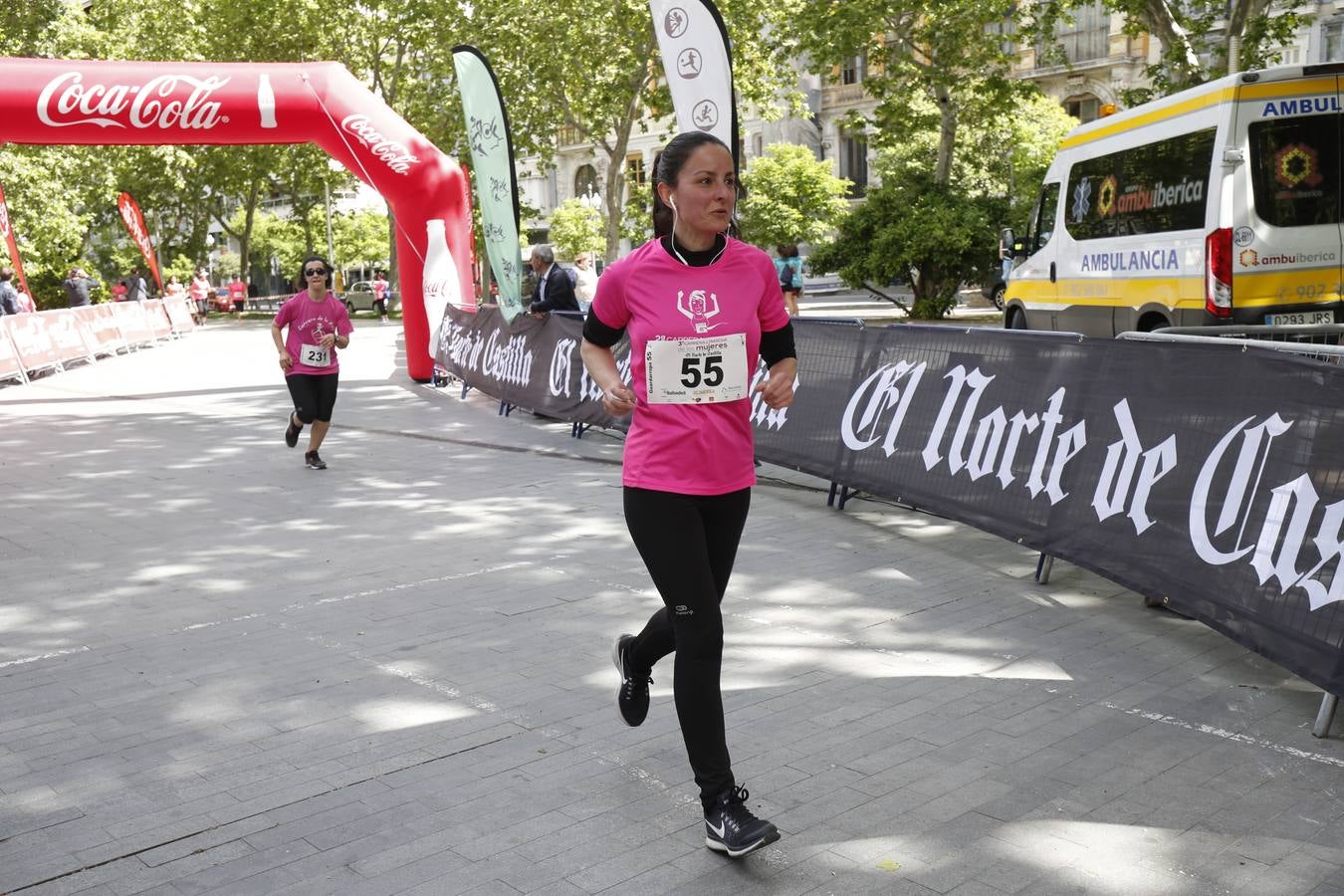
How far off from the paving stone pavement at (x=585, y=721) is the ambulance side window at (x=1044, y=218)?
29.6 ft

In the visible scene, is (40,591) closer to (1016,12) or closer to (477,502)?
(477,502)

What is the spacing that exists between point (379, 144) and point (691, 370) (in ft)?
48.7

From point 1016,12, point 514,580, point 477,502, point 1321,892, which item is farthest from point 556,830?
point 1016,12

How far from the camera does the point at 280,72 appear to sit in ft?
56.6

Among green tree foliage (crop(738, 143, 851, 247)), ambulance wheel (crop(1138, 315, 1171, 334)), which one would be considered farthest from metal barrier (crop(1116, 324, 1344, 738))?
green tree foliage (crop(738, 143, 851, 247))

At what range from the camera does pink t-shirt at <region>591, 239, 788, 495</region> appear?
151 inches

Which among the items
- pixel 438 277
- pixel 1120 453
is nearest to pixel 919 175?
pixel 438 277

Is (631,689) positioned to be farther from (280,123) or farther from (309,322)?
(280,123)

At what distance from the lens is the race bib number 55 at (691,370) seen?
382cm

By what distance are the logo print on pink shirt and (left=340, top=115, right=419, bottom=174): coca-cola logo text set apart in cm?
1461

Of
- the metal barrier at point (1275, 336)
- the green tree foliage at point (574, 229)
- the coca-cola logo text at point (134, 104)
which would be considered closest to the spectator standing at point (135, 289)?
the green tree foliage at point (574, 229)

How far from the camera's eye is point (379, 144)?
1766 centimetres

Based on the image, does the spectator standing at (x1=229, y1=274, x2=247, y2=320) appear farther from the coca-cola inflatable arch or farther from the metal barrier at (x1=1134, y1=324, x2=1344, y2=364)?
the metal barrier at (x1=1134, y1=324, x2=1344, y2=364)

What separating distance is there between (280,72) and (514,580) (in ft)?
40.0
